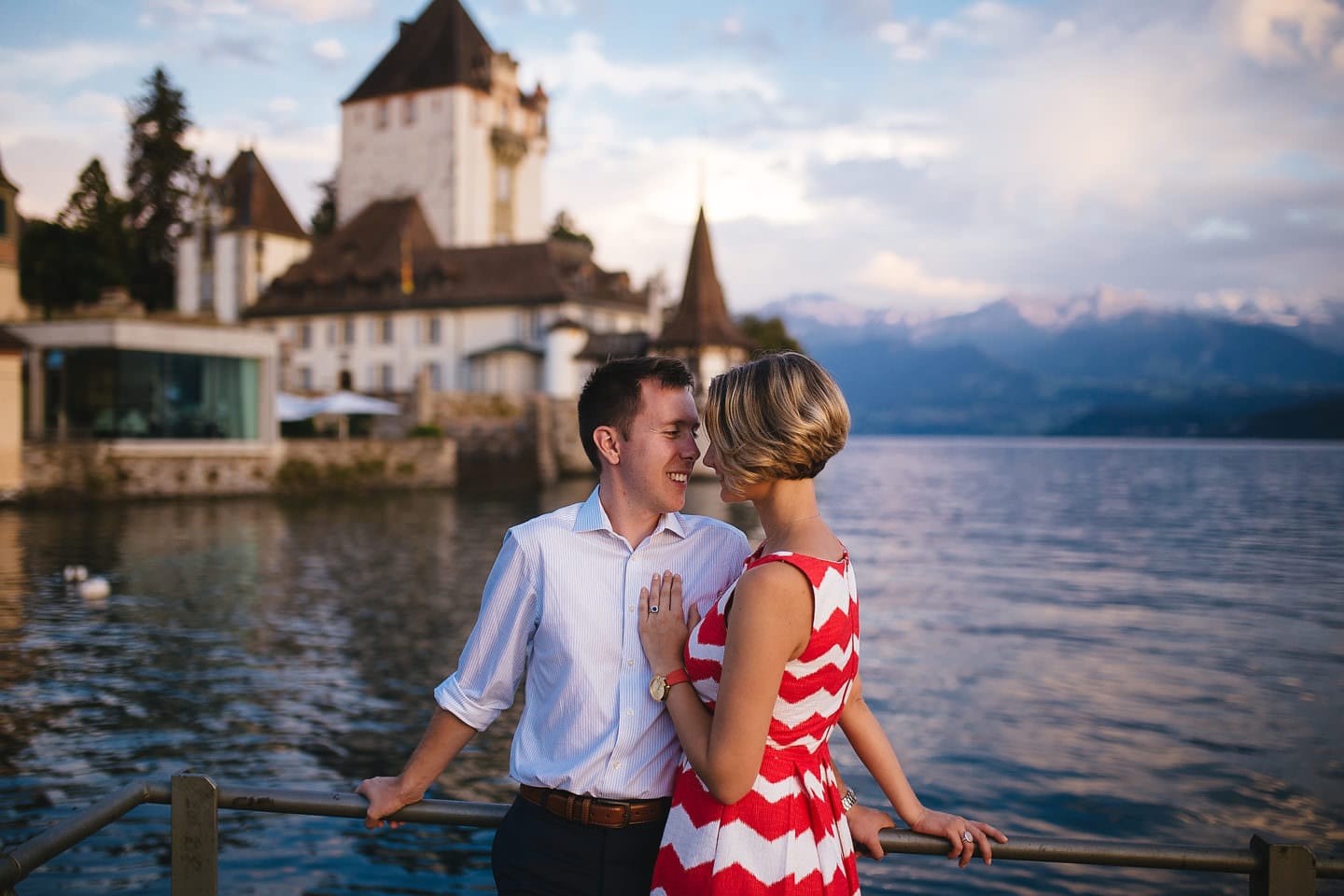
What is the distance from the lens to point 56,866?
7930mm

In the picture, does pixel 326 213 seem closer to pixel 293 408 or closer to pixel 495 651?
pixel 293 408

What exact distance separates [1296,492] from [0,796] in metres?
67.6

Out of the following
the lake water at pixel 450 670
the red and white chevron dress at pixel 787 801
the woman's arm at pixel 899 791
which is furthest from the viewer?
the lake water at pixel 450 670

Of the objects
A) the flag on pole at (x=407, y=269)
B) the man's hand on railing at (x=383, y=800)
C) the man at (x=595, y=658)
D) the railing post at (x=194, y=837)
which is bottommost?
the railing post at (x=194, y=837)

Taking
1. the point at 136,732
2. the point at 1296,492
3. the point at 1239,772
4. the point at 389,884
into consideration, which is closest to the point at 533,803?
the point at 389,884

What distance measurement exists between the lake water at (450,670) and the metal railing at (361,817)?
3.01 m

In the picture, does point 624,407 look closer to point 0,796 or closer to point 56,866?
point 56,866

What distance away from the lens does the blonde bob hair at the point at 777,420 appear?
8.33ft

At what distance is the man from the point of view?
283 centimetres

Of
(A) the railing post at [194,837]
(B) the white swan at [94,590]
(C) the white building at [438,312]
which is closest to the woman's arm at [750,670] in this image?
(A) the railing post at [194,837]

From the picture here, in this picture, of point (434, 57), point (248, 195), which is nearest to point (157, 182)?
point (248, 195)

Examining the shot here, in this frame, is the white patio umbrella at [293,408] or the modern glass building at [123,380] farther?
the white patio umbrella at [293,408]

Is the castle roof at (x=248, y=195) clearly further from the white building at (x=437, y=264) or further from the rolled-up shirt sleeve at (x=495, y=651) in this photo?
the rolled-up shirt sleeve at (x=495, y=651)

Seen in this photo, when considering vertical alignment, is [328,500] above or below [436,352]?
below
